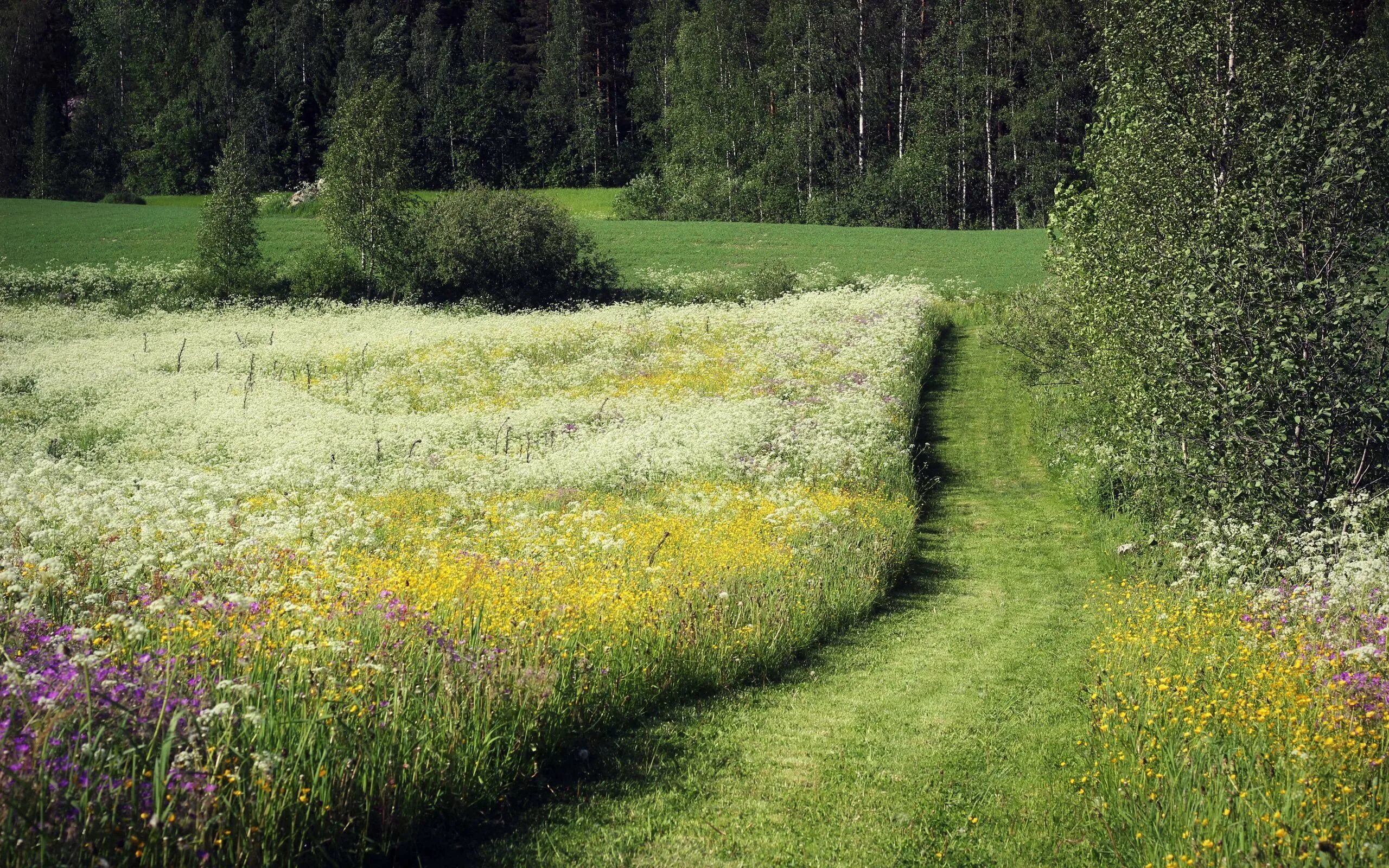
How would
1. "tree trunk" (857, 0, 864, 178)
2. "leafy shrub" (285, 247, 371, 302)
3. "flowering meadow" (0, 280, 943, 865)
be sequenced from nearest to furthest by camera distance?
"flowering meadow" (0, 280, 943, 865) → "leafy shrub" (285, 247, 371, 302) → "tree trunk" (857, 0, 864, 178)

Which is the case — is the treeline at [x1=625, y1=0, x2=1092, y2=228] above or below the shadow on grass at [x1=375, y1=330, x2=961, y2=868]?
above

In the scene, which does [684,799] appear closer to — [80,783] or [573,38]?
[80,783]

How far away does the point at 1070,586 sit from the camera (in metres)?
15.0

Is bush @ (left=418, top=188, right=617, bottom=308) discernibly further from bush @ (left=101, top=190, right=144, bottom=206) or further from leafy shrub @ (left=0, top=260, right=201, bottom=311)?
Result: bush @ (left=101, top=190, right=144, bottom=206)

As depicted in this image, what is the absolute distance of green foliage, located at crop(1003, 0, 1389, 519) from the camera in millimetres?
12320

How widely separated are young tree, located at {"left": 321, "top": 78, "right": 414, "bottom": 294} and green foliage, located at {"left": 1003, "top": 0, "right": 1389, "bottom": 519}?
31656mm

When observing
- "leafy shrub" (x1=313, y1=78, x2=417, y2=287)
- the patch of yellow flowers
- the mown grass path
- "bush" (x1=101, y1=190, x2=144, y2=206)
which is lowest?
→ the mown grass path

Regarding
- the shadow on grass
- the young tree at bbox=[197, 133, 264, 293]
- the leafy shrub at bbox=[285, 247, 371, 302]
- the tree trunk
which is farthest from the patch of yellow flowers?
the tree trunk

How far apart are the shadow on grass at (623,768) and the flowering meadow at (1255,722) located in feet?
9.55

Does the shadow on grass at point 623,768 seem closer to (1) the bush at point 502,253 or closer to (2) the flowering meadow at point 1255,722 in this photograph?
(2) the flowering meadow at point 1255,722

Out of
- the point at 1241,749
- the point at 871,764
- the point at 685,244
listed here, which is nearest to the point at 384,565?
the point at 871,764

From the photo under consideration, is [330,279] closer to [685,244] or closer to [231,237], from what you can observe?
[231,237]

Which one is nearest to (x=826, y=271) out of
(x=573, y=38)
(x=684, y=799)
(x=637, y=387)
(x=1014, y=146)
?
(x=637, y=387)

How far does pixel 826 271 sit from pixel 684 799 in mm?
41009
